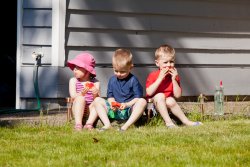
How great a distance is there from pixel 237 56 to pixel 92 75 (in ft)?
12.0

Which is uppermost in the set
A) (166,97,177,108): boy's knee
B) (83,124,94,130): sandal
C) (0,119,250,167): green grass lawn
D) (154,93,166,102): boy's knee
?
(154,93,166,102): boy's knee

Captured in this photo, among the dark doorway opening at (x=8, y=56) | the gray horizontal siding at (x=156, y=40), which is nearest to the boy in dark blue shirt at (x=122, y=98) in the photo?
the gray horizontal siding at (x=156, y=40)

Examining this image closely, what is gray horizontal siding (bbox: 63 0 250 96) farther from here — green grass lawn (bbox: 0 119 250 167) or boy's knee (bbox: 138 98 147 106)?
green grass lawn (bbox: 0 119 250 167)

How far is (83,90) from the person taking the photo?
21.8 feet

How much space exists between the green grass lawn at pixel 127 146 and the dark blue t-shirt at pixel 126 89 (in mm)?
391

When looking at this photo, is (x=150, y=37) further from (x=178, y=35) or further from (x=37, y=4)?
(x=37, y=4)

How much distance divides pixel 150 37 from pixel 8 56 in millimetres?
2354

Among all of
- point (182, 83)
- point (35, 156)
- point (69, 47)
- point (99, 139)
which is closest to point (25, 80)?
point (69, 47)

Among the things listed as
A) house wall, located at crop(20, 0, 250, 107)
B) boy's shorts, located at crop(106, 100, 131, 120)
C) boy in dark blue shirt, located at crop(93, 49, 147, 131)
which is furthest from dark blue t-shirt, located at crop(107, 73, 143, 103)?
house wall, located at crop(20, 0, 250, 107)

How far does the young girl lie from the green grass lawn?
0.21 meters

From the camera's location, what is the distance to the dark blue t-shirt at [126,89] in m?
6.68

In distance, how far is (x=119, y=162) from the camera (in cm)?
444

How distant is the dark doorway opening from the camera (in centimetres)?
961

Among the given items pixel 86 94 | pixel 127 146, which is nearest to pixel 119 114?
pixel 86 94
